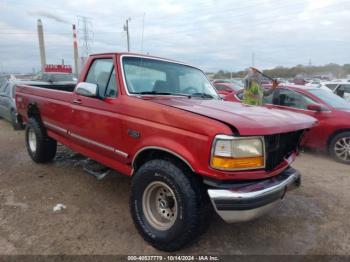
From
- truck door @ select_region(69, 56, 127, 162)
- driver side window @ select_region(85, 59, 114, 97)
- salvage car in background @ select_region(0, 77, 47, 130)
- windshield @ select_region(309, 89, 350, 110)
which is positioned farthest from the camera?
salvage car in background @ select_region(0, 77, 47, 130)

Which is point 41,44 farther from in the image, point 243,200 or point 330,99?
point 243,200

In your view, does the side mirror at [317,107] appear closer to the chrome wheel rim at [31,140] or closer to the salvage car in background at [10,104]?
the chrome wheel rim at [31,140]

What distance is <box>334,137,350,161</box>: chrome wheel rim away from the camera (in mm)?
6000

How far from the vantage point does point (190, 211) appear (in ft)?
8.54

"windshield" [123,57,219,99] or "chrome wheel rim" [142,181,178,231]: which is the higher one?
"windshield" [123,57,219,99]

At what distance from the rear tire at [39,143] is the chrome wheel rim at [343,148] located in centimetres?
552

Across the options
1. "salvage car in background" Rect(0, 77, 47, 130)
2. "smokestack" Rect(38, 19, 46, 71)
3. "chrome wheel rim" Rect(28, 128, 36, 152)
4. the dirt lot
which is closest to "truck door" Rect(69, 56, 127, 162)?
the dirt lot

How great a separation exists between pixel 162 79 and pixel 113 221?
1805 millimetres

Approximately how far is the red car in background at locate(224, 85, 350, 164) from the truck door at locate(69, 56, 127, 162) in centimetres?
432

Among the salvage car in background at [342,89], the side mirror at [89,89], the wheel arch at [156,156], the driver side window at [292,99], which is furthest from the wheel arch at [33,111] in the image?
the salvage car in background at [342,89]

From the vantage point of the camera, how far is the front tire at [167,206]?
262 cm

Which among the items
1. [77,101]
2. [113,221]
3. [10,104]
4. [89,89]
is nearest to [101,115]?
[89,89]

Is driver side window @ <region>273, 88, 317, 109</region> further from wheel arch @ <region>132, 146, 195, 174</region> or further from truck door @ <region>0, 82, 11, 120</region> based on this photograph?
truck door @ <region>0, 82, 11, 120</region>

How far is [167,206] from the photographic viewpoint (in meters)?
2.98
